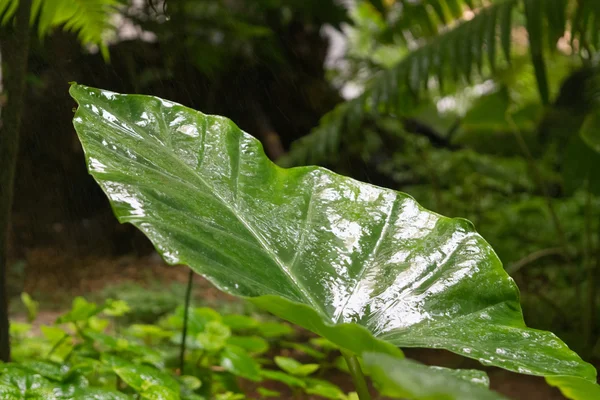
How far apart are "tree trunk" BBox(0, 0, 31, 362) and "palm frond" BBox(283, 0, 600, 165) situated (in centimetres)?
187

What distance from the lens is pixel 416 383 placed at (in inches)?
16.3

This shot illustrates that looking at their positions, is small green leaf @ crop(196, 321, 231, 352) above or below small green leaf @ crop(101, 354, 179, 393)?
below

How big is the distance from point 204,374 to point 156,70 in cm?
197

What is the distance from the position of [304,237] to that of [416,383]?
0.44 m

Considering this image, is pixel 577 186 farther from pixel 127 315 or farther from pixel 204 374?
pixel 127 315

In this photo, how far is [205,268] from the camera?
615mm

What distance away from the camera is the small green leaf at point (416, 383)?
408 mm

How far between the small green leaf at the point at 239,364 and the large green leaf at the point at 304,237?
724mm

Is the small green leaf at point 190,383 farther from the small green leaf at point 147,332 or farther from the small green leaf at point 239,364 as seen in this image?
the small green leaf at point 147,332

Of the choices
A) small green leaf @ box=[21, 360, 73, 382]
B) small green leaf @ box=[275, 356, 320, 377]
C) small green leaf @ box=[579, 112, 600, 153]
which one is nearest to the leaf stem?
small green leaf @ box=[21, 360, 73, 382]

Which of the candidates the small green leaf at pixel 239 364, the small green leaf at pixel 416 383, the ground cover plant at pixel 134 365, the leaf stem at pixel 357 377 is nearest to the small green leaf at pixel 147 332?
the ground cover plant at pixel 134 365

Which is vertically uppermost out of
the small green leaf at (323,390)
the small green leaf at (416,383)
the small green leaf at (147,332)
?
the small green leaf at (416,383)

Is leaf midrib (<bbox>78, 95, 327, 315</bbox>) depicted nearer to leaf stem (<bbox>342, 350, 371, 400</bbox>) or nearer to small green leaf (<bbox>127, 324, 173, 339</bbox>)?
leaf stem (<bbox>342, 350, 371, 400</bbox>)

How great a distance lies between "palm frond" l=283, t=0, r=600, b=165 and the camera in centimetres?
238
